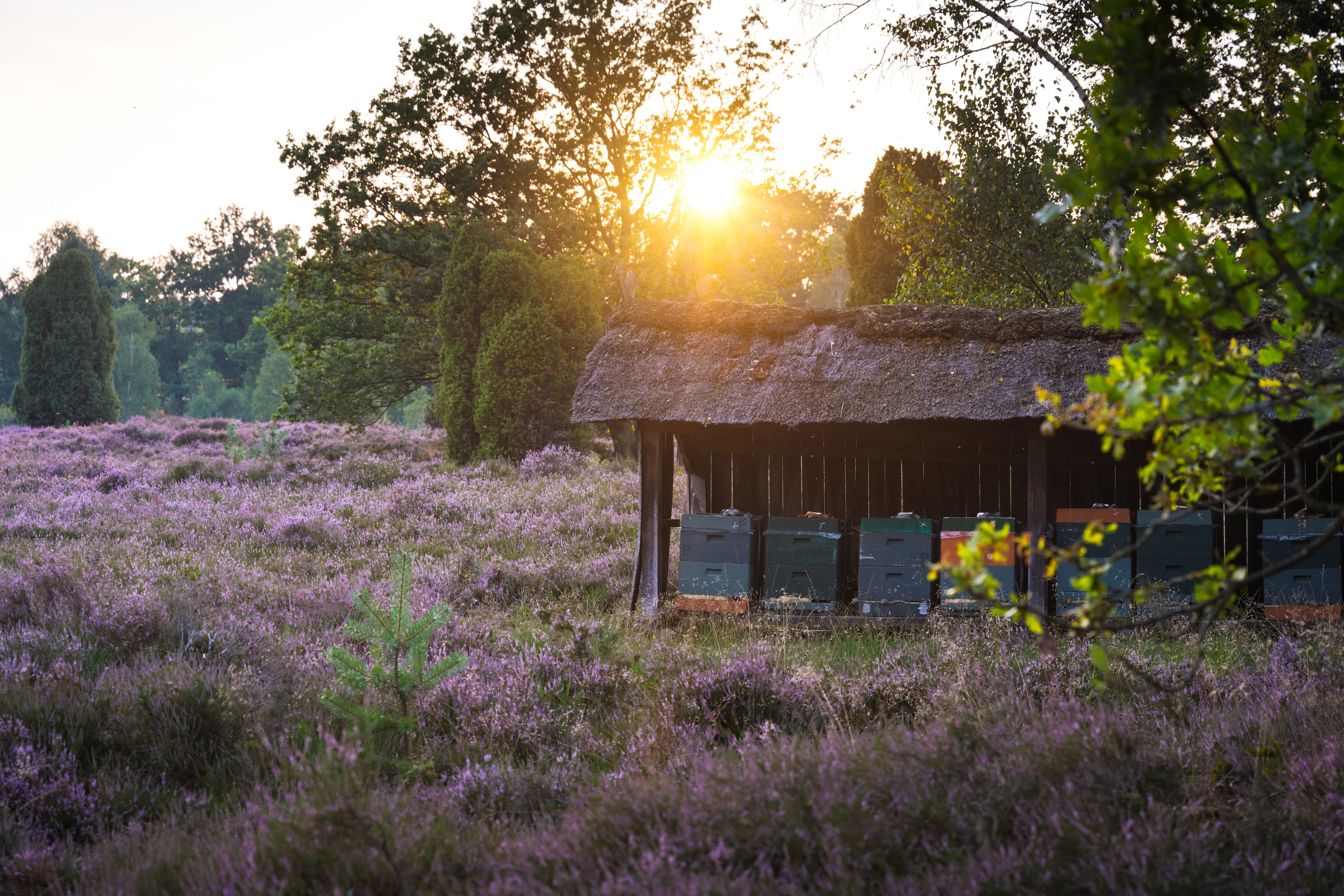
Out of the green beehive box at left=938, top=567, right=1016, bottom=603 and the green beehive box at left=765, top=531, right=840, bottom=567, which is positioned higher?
the green beehive box at left=765, top=531, right=840, bottom=567

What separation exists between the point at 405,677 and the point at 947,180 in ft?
40.7

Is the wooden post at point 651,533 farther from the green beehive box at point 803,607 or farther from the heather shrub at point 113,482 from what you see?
the heather shrub at point 113,482

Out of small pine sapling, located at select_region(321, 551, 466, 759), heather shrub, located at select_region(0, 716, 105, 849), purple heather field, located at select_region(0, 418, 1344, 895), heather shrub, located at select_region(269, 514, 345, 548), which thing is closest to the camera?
purple heather field, located at select_region(0, 418, 1344, 895)

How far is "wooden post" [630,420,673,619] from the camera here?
27.5 ft

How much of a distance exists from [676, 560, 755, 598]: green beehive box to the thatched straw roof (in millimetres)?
1367

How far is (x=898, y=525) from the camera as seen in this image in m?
8.02

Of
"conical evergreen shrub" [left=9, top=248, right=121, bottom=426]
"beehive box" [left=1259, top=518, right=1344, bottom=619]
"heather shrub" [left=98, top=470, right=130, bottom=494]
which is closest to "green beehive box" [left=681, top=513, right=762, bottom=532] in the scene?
"beehive box" [left=1259, top=518, right=1344, bottom=619]

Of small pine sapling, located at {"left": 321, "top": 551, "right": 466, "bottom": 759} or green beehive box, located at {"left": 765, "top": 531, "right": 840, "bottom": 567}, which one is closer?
small pine sapling, located at {"left": 321, "top": 551, "right": 466, "bottom": 759}

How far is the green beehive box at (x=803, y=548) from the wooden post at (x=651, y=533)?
1092 mm

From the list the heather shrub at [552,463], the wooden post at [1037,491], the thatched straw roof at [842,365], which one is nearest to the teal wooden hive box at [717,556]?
the thatched straw roof at [842,365]

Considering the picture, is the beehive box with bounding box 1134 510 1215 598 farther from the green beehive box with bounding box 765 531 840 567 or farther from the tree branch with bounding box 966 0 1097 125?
the tree branch with bounding box 966 0 1097 125

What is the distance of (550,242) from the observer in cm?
2069

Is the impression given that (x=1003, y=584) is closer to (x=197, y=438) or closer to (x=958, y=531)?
(x=958, y=531)

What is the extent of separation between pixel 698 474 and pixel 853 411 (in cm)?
253
